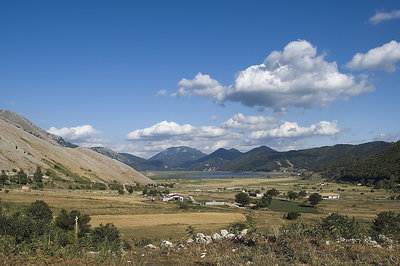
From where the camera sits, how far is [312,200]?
12100cm

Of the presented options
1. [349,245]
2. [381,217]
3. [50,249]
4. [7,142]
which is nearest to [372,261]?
[349,245]

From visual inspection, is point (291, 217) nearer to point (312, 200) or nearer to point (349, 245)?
point (312, 200)

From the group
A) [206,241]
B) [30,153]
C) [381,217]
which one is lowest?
[381,217]

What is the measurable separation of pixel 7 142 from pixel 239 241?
155787 millimetres

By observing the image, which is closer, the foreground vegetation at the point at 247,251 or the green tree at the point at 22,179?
the foreground vegetation at the point at 247,251

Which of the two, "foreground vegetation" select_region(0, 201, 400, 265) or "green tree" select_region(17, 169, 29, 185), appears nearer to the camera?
"foreground vegetation" select_region(0, 201, 400, 265)

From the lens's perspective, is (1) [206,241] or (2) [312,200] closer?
(1) [206,241]

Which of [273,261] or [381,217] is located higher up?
[273,261]

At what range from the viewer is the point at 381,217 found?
54094 mm

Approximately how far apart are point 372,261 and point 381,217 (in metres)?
50.1

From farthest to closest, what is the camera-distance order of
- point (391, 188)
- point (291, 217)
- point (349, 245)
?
point (391, 188)
point (291, 217)
point (349, 245)

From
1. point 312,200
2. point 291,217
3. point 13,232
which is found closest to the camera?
point 13,232

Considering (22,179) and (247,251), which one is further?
(22,179)

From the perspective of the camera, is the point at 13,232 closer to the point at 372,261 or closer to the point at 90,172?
the point at 372,261
